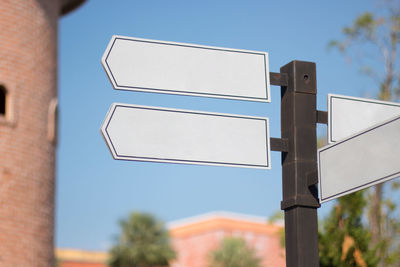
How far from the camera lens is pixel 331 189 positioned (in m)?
2.96

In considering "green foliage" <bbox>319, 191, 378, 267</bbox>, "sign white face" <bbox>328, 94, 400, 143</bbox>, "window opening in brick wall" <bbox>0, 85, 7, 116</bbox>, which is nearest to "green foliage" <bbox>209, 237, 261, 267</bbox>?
"green foliage" <bbox>319, 191, 378, 267</bbox>

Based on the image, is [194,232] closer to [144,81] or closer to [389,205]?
[389,205]

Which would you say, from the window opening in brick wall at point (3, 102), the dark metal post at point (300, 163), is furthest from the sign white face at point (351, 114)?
the window opening in brick wall at point (3, 102)

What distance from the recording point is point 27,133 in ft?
48.2

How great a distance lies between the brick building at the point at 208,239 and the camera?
195ft

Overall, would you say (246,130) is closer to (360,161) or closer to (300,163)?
(300,163)

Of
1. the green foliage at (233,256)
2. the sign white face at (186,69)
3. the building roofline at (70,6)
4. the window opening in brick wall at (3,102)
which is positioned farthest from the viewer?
the green foliage at (233,256)

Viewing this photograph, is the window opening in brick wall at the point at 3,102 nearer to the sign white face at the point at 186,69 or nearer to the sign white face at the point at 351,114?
the sign white face at the point at 186,69

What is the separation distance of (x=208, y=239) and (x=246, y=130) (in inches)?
2268

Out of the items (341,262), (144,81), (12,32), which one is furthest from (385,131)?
(12,32)

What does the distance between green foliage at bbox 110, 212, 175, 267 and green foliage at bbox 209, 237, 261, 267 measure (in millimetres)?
5242

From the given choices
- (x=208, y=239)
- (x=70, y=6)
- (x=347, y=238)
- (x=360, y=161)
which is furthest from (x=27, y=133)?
(x=208, y=239)

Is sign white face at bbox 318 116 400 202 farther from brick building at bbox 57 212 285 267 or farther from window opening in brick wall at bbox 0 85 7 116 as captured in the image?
brick building at bbox 57 212 285 267

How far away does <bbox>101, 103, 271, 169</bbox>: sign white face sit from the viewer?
9.39 feet
